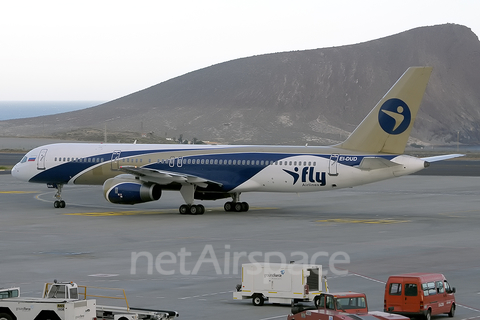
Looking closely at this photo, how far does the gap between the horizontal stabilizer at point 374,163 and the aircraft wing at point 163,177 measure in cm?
953

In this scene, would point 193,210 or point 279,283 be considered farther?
point 193,210

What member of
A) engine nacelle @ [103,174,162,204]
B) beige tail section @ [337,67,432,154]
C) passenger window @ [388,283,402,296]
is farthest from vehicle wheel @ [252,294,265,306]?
engine nacelle @ [103,174,162,204]

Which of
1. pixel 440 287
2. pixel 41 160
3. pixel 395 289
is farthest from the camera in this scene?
pixel 41 160

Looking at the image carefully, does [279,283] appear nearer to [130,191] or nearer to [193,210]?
[130,191]

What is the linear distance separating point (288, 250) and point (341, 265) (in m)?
4.24

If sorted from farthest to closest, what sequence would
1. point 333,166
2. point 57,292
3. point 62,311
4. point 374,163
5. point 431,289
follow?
1. point 333,166
2. point 374,163
3. point 431,289
4. point 57,292
5. point 62,311

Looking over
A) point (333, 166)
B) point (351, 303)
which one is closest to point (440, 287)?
point (351, 303)

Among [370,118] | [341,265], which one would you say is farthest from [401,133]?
[341,265]

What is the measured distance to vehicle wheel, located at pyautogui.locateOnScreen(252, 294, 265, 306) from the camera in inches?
993

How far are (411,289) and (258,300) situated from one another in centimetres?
488

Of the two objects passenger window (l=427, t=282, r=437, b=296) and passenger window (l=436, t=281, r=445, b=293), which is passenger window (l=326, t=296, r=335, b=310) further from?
passenger window (l=436, t=281, r=445, b=293)

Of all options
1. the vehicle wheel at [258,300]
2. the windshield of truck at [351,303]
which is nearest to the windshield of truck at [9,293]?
the vehicle wheel at [258,300]

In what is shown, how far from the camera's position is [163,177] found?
50844mm

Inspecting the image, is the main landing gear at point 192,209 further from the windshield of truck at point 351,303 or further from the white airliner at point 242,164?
the windshield of truck at point 351,303
